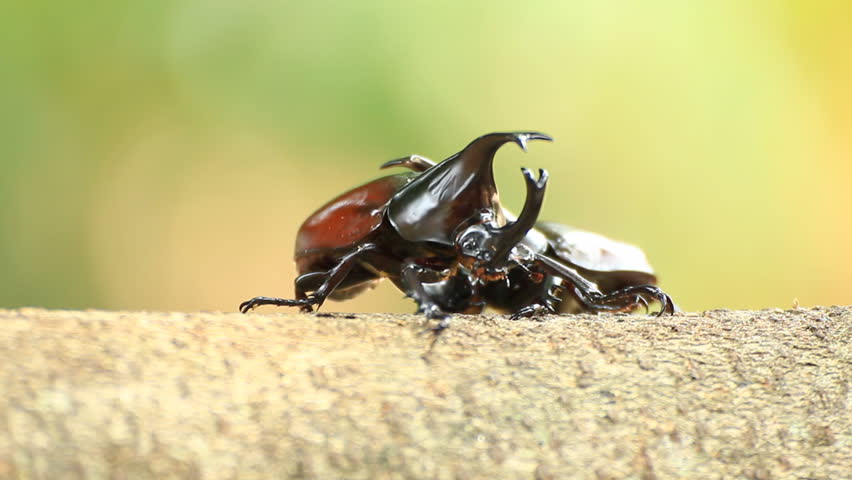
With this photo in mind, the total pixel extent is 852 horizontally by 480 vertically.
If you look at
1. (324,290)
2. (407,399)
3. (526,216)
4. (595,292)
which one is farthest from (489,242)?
(407,399)

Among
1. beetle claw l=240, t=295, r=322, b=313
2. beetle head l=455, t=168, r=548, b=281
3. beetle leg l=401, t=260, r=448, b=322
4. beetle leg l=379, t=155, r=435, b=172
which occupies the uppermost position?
beetle leg l=379, t=155, r=435, b=172

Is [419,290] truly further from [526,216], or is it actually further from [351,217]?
[351,217]

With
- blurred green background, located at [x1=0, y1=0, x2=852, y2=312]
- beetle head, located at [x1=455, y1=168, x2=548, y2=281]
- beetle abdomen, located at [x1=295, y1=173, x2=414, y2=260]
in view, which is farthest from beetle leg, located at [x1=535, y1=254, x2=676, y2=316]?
blurred green background, located at [x1=0, y1=0, x2=852, y2=312]

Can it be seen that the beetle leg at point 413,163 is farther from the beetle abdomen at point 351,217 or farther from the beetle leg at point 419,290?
the beetle leg at point 419,290

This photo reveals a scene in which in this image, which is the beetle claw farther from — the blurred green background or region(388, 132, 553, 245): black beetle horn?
the blurred green background

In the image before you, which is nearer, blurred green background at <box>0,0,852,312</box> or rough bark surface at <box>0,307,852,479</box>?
rough bark surface at <box>0,307,852,479</box>

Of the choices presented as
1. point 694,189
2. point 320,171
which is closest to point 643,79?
point 694,189

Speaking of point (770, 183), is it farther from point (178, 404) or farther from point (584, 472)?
point (178, 404)
